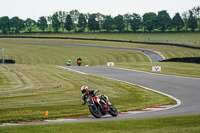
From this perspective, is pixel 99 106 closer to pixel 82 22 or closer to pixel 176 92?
pixel 176 92

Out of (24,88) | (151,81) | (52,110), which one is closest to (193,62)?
(151,81)

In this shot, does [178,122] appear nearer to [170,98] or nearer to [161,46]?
[170,98]

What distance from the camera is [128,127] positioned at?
11.6 metres

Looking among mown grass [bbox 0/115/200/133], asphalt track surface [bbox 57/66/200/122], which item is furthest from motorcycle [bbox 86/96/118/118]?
mown grass [bbox 0/115/200/133]

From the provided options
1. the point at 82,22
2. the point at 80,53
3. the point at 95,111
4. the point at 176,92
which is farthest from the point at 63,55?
the point at 82,22

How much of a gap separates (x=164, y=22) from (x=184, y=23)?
16.2m

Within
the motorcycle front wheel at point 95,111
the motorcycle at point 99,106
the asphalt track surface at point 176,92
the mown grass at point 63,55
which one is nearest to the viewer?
the motorcycle front wheel at point 95,111

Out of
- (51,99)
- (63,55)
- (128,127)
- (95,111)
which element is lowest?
(63,55)

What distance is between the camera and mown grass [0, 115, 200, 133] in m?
11.0

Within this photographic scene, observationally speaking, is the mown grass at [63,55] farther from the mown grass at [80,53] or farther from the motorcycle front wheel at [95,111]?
the motorcycle front wheel at [95,111]

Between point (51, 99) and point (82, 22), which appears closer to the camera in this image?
point (51, 99)

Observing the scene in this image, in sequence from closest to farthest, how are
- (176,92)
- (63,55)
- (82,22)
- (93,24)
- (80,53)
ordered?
(176,92)
(63,55)
(80,53)
(93,24)
(82,22)

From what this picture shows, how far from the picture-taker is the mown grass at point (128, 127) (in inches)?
433

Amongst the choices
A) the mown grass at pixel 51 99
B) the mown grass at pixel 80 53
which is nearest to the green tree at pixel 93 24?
the mown grass at pixel 80 53
